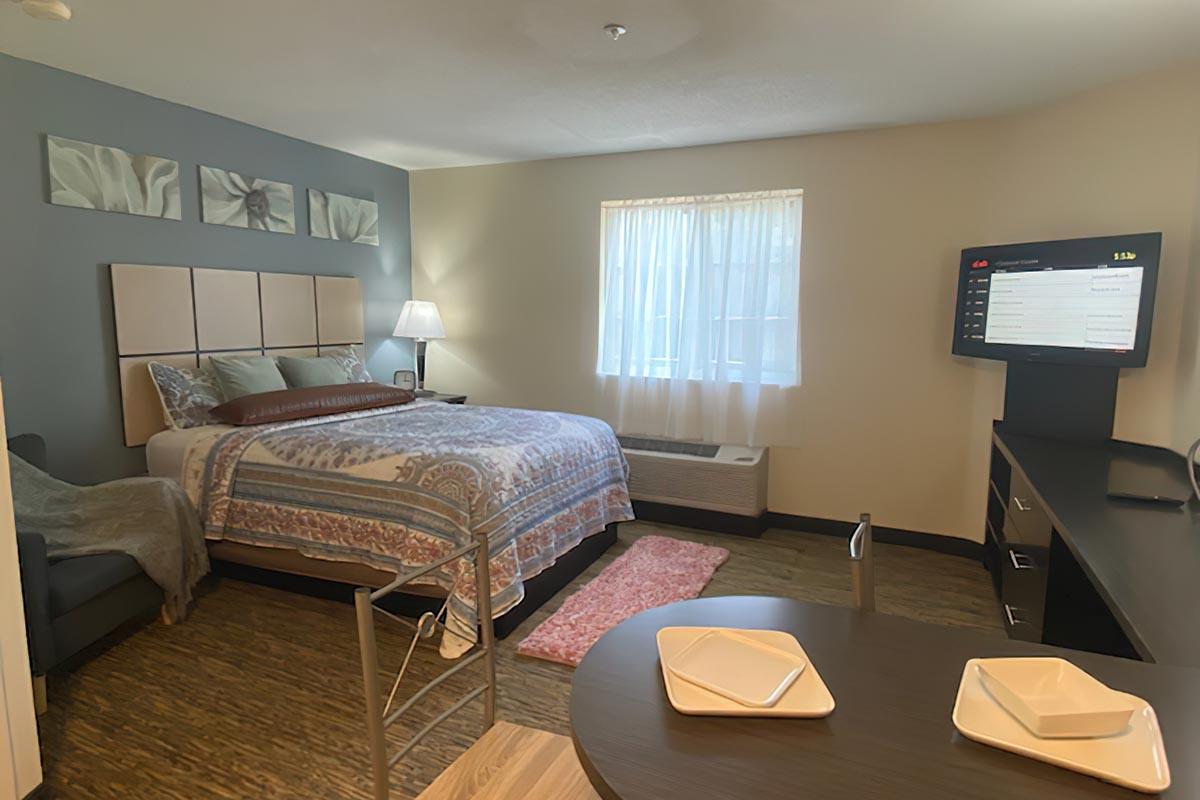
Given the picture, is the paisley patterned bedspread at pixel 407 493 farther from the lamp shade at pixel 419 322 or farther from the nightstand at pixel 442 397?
the lamp shade at pixel 419 322

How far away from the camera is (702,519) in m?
4.35

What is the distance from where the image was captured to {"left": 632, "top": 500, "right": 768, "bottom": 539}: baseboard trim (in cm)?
423

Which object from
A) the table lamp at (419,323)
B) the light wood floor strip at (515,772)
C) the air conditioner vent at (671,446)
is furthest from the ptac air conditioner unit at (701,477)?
the light wood floor strip at (515,772)

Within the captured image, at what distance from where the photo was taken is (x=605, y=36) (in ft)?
8.70

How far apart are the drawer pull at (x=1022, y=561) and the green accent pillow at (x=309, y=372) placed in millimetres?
3702

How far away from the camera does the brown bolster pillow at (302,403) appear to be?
3459mm

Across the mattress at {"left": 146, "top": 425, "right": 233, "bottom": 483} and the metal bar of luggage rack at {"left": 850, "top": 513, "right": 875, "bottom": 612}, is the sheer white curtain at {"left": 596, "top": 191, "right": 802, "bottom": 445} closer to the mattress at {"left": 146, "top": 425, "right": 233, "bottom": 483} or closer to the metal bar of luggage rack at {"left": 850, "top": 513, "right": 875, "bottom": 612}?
the mattress at {"left": 146, "top": 425, "right": 233, "bottom": 483}

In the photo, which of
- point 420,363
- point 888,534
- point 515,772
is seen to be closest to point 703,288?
point 888,534

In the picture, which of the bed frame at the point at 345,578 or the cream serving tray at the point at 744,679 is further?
the bed frame at the point at 345,578

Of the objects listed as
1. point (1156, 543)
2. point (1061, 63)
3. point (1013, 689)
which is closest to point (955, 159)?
point (1061, 63)

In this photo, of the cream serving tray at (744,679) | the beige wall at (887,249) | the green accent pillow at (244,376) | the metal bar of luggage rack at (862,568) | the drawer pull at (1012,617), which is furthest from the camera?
the green accent pillow at (244,376)

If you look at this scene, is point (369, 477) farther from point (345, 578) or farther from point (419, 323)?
point (419, 323)

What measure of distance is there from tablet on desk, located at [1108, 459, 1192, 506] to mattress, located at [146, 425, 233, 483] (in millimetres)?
3865

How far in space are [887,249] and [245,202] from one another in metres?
3.90
